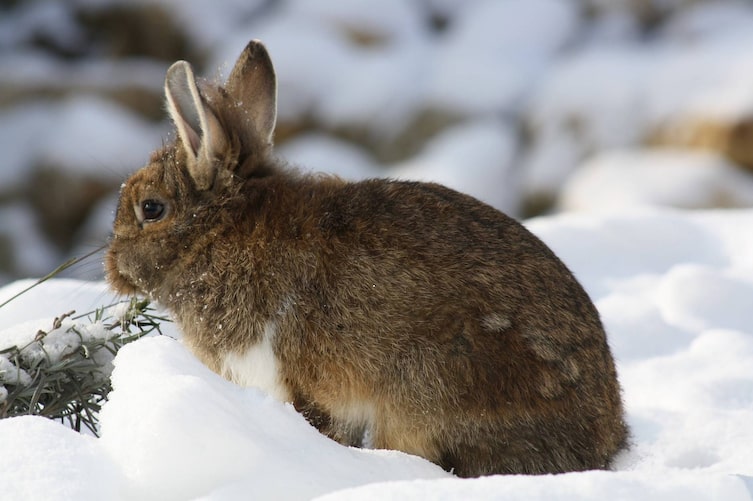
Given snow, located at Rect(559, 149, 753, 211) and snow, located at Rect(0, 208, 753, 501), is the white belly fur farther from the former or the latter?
snow, located at Rect(559, 149, 753, 211)

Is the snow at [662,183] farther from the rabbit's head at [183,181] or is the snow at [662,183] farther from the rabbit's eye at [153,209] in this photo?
the rabbit's eye at [153,209]

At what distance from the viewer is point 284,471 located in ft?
6.54

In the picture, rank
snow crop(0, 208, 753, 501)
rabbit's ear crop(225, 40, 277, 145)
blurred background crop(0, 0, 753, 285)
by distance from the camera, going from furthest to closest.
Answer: blurred background crop(0, 0, 753, 285) < rabbit's ear crop(225, 40, 277, 145) < snow crop(0, 208, 753, 501)

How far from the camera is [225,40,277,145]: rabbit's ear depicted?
10.6 feet

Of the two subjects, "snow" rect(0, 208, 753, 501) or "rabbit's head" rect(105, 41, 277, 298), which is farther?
"rabbit's head" rect(105, 41, 277, 298)

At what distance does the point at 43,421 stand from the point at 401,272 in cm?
97

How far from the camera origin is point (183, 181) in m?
3.01

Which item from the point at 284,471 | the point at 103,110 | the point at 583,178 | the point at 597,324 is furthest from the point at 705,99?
the point at 284,471

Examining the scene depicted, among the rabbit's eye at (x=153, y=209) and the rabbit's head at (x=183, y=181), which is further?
the rabbit's eye at (x=153, y=209)

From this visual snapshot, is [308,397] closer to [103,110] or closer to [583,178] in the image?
[583,178]

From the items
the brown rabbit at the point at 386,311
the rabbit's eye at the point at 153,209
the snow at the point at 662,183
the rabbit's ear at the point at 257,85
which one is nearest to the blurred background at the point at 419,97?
the snow at the point at 662,183

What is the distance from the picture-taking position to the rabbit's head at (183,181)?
2.96 meters

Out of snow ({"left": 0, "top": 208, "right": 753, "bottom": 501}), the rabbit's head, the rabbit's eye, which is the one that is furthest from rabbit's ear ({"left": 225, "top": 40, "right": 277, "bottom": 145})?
snow ({"left": 0, "top": 208, "right": 753, "bottom": 501})

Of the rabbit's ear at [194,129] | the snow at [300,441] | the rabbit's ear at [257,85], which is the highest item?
the rabbit's ear at [257,85]
